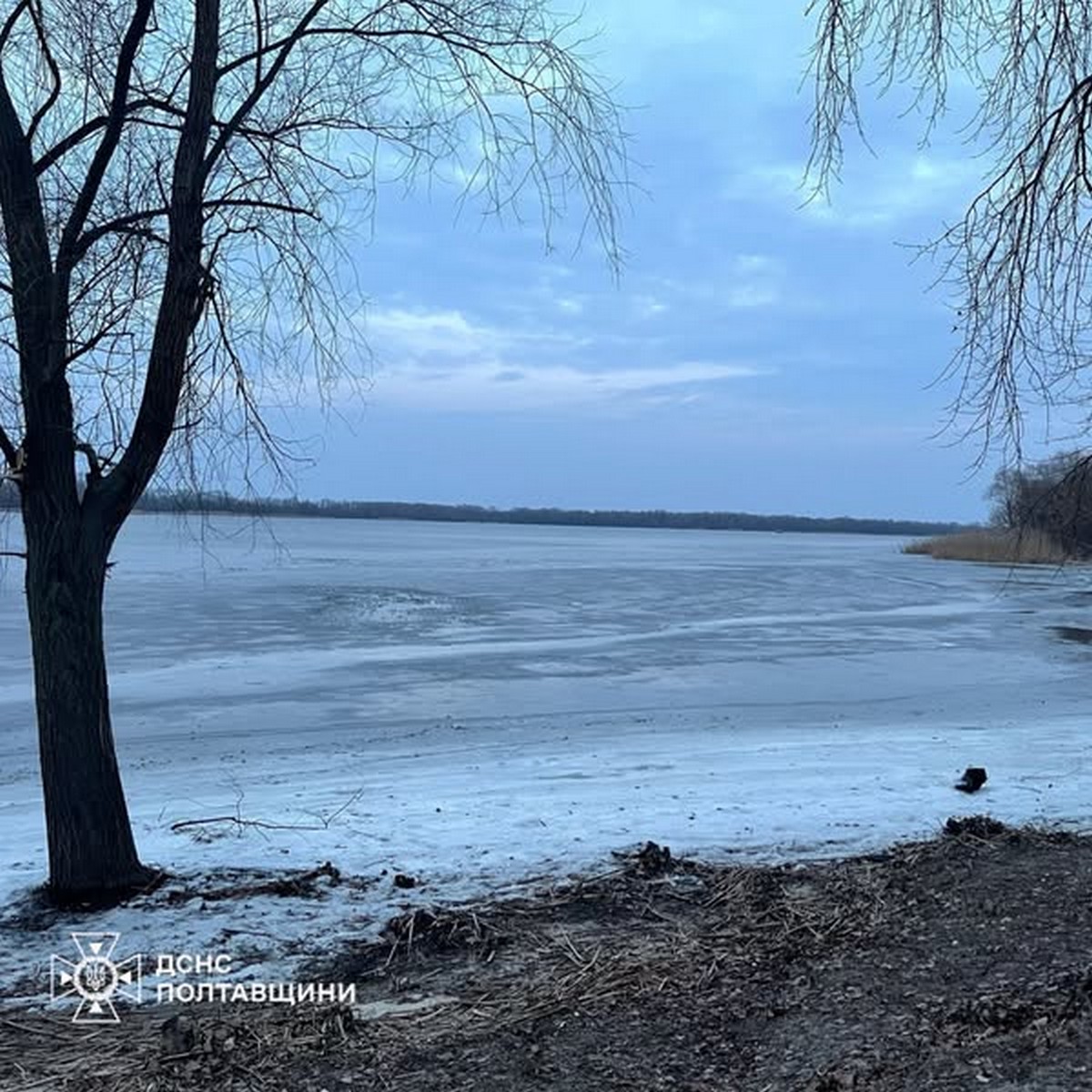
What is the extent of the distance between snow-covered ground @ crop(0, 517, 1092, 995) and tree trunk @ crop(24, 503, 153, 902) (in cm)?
29

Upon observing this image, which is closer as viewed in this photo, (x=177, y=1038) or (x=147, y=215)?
(x=177, y=1038)

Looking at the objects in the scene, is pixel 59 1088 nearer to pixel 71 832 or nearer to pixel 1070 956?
pixel 71 832

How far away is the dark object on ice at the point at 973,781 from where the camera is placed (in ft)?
26.4

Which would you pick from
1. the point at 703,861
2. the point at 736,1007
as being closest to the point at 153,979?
the point at 736,1007

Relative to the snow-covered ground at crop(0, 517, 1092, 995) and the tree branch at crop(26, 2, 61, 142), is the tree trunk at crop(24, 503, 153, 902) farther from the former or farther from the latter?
the tree branch at crop(26, 2, 61, 142)

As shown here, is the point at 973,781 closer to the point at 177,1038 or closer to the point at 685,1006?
the point at 685,1006

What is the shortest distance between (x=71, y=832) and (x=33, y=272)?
2827mm

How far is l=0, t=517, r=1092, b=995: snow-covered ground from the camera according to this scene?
20.5 feet

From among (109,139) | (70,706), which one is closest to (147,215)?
(109,139)

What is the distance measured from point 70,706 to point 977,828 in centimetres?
486

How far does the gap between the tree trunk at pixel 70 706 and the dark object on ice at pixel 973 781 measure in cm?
569

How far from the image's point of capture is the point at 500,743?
35.4 ft

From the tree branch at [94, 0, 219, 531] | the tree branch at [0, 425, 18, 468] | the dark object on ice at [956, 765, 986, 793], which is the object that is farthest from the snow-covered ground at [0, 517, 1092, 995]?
the tree branch at [0, 425, 18, 468]

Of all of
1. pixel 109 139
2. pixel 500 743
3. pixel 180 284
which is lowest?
pixel 500 743
